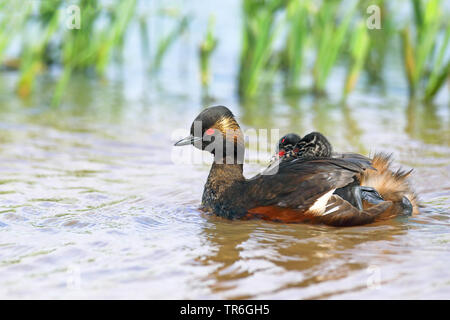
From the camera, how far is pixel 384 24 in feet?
36.0

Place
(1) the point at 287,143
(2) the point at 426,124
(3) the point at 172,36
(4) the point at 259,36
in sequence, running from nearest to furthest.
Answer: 1. (1) the point at 287,143
2. (4) the point at 259,36
3. (2) the point at 426,124
4. (3) the point at 172,36

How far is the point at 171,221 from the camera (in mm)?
5633

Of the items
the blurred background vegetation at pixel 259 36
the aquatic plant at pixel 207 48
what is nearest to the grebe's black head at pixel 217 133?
the blurred background vegetation at pixel 259 36

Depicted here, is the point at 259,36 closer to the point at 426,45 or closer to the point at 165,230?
the point at 426,45

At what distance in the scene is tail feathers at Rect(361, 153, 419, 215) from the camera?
18.6 ft

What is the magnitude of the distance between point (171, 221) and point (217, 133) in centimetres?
89

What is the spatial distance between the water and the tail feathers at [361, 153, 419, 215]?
0.53 ft

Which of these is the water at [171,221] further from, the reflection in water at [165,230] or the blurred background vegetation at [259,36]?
the blurred background vegetation at [259,36]

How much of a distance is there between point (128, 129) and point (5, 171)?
2.35 meters

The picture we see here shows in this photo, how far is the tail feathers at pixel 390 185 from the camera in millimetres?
5676

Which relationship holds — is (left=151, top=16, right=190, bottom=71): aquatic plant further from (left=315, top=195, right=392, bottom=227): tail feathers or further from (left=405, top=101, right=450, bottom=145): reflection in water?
(left=315, top=195, right=392, bottom=227): tail feathers

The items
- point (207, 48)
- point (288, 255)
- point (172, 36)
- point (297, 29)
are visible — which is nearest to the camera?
point (288, 255)

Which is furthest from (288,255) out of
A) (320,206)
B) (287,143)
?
(287,143)
